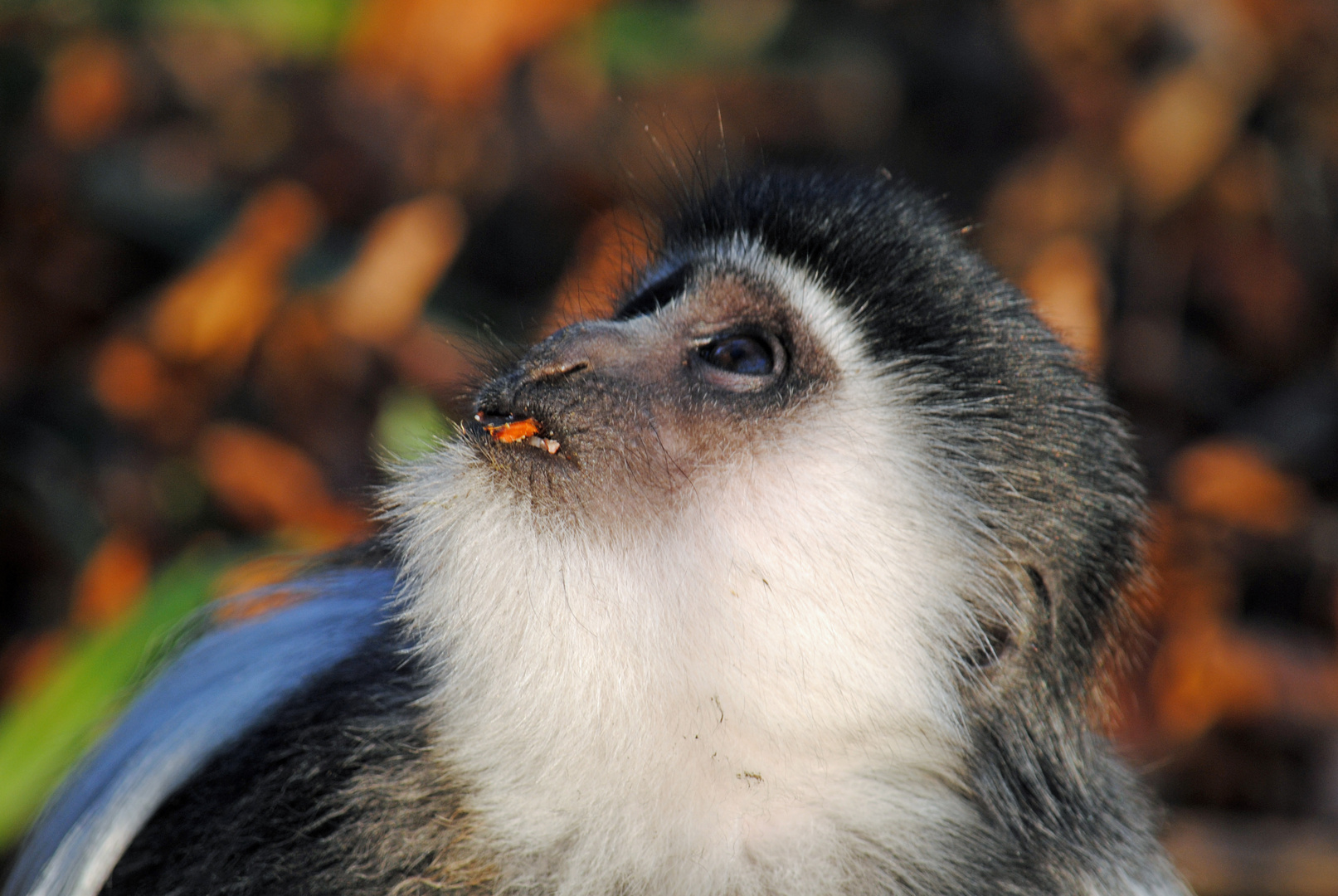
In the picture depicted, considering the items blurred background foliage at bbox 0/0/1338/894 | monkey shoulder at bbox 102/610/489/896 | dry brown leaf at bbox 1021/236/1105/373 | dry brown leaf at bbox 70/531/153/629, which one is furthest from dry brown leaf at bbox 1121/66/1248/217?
monkey shoulder at bbox 102/610/489/896

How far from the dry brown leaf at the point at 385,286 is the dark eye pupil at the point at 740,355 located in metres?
2.06

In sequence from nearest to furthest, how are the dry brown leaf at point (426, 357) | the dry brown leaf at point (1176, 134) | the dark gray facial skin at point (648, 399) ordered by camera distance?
the dark gray facial skin at point (648, 399)
the dry brown leaf at point (426, 357)
the dry brown leaf at point (1176, 134)

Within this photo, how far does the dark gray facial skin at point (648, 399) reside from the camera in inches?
52.6

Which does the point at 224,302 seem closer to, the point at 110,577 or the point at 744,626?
the point at 110,577

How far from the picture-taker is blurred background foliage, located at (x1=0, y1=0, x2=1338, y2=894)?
9.96 feet

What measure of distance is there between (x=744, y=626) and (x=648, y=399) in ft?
0.89

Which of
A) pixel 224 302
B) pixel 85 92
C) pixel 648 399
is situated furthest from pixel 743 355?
pixel 85 92

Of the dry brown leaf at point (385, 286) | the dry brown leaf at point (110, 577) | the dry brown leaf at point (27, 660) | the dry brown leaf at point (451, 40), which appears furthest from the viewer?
the dry brown leaf at point (451, 40)

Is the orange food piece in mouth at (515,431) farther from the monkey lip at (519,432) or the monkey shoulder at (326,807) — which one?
the monkey shoulder at (326,807)

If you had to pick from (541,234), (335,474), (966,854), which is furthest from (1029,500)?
(541,234)

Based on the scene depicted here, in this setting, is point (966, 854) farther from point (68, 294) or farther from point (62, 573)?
point (68, 294)

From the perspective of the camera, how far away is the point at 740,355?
59.6 inches

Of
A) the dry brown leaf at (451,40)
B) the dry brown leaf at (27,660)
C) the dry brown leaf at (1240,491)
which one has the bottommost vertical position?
the dry brown leaf at (27,660)

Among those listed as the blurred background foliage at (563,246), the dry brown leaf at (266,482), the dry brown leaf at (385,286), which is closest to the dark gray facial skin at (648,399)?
the blurred background foliage at (563,246)
